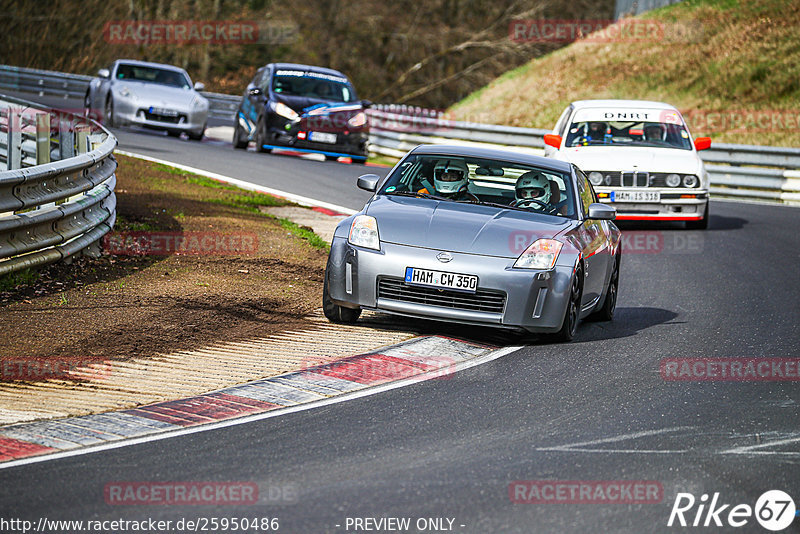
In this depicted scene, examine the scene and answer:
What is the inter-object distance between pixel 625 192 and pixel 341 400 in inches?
414

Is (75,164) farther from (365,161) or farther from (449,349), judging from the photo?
(365,161)

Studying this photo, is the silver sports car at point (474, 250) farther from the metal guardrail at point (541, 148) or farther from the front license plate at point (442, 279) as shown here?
the metal guardrail at point (541, 148)

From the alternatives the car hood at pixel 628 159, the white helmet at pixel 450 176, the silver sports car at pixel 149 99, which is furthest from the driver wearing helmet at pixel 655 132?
the silver sports car at pixel 149 99

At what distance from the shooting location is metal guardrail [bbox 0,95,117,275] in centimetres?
966

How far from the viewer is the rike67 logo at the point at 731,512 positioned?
5.21m

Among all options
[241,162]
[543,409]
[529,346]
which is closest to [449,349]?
[529,346]

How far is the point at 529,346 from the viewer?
9.21 metres

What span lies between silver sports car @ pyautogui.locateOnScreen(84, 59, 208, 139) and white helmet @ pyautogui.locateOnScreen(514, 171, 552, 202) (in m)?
17.1

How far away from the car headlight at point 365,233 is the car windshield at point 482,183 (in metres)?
0.83

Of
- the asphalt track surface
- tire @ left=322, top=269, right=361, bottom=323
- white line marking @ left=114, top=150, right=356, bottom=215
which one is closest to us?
the asphalt track surface

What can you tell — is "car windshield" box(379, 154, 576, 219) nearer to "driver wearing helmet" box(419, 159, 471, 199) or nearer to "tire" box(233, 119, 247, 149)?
"driver wearing helmet" box(419, 159, 471, 199)

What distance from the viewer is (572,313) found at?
939 cm
